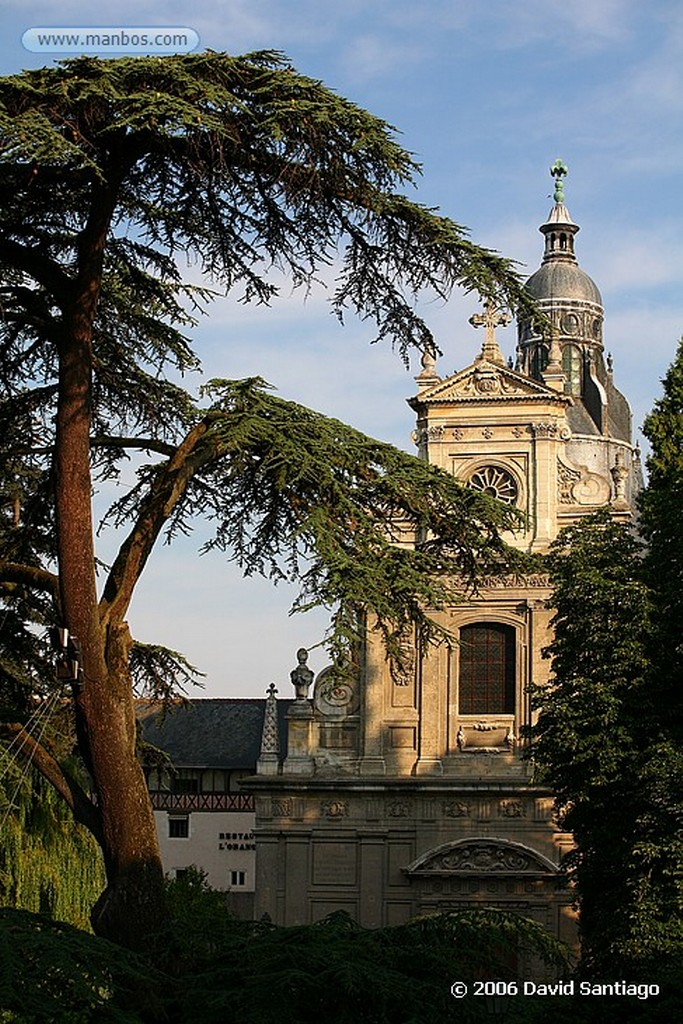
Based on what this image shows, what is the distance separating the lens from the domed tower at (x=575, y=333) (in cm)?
5488

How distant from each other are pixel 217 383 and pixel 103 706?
6.62ft

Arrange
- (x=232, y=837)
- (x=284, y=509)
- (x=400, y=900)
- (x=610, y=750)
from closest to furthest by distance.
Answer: (x=284, y=509)
(x=610, y=750)
(x=400, y=900)
(x=232, y=837)

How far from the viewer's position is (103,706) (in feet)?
33.2

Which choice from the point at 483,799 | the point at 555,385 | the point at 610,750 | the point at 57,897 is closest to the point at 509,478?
the point at 555,385

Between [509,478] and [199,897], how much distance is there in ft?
36.9

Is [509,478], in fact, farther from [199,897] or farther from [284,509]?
[284,509]

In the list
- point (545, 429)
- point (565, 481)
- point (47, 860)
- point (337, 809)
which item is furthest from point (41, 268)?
point (565, 481)

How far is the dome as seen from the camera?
180ft

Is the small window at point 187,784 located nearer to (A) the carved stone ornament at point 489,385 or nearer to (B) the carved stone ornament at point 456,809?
(B) the carved stone ornament at point 456,809

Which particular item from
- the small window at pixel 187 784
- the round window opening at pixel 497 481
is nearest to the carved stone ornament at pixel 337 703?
the round window opening at pixel 497 481

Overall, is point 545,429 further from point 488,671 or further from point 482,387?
point 488,671

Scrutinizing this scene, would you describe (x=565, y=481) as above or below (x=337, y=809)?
above

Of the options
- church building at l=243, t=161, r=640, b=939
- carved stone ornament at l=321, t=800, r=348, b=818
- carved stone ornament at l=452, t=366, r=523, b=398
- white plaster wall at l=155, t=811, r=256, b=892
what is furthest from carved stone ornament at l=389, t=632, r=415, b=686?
white plaster wall at l=155, t=811, r=256, b=892

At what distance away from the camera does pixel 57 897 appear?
68.0 feet
